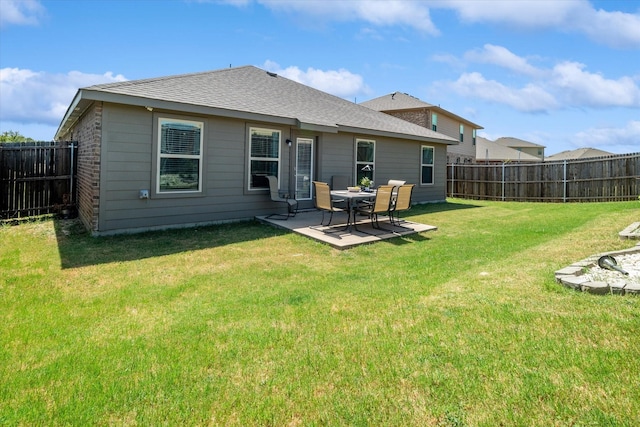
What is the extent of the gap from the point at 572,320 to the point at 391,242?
3.92m

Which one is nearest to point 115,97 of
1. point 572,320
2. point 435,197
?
point 572,320

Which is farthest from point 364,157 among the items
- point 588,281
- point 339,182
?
point 588,281

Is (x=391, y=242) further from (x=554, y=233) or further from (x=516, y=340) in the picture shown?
(x=516, y=340)

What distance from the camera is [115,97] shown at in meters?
6.39

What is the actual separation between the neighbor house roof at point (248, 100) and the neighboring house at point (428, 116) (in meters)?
9.37

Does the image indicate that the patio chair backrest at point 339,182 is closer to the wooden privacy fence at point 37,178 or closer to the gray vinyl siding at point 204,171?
the gray vinyl siding at point 204,171

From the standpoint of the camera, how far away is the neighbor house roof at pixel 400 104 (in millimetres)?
22500

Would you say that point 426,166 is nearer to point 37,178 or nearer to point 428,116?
point 428,116

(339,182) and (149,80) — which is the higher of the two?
(149,80)

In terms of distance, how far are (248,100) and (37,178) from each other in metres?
5.67

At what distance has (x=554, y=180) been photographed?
14781 millimetres

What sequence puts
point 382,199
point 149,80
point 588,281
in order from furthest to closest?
point 149,80
point 382,199
point 588,281

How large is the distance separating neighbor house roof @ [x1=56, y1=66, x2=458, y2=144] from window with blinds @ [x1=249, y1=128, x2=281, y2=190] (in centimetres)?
48

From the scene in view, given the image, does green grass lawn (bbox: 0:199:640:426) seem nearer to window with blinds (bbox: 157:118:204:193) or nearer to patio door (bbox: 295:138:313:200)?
window with blinds (bbox: 157:118:204:193)
